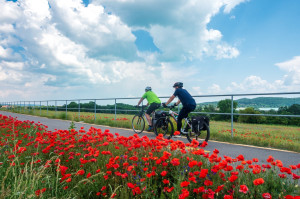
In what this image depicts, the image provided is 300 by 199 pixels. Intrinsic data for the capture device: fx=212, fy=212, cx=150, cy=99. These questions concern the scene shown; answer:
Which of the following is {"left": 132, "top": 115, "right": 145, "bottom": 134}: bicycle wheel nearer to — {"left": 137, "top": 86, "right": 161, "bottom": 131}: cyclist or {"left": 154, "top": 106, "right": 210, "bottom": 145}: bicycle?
{"left": 137, "top": 86, "right": 161, "bottom": 131}: cyclist

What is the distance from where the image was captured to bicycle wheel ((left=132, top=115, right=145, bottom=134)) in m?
9.05

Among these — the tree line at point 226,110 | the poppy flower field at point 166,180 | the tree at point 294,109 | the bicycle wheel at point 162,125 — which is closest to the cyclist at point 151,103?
the bicycle wheel at point 162,125

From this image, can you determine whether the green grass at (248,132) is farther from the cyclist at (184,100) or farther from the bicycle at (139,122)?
the cyclist at (184,100)

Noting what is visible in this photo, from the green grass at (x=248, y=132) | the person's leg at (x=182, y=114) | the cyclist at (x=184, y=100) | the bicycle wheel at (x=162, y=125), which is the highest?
the cyclist at (x=184, y=100)

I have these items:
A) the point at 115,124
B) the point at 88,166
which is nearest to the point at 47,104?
the point at 115,124

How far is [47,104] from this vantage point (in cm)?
2283

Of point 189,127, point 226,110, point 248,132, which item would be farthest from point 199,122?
point 248,132

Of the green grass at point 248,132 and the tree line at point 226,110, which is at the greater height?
the tree line at point 226,110

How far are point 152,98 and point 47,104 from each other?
1794 centimetres

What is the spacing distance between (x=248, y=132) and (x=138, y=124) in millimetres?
4697

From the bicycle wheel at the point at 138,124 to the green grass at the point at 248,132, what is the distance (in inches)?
51.6

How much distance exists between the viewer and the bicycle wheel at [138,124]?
905 centimetres

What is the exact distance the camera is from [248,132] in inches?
351

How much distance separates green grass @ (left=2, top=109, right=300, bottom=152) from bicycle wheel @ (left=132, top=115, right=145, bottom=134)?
131cm
